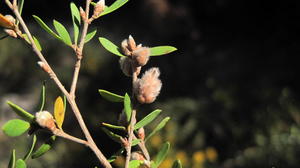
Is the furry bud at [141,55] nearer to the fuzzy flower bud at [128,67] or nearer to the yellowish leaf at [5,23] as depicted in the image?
the fuzzy flower bud at [128,67]

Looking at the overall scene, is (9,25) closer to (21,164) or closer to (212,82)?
(21,164)

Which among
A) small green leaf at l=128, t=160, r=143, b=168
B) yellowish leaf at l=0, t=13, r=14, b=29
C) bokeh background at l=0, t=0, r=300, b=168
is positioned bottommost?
bokeh background at l=0, t=0, r=300, b=168

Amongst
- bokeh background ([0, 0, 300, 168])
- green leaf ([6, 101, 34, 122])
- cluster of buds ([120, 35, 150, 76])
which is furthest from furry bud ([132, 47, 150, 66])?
bokeh background ([0, 0, 300, 168])

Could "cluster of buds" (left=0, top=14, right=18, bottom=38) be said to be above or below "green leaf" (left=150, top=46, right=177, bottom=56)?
above

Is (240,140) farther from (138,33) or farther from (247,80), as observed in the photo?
(138,33)

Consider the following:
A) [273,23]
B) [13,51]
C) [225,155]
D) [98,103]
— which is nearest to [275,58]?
[273,23]

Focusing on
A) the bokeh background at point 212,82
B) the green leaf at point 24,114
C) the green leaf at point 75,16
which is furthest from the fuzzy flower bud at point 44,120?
the bokeh background at point 212,82

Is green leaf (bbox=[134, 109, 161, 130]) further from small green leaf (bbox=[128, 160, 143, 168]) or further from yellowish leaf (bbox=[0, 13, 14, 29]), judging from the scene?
yellowish leaf (bbox=[0, 13, 14, 29])
